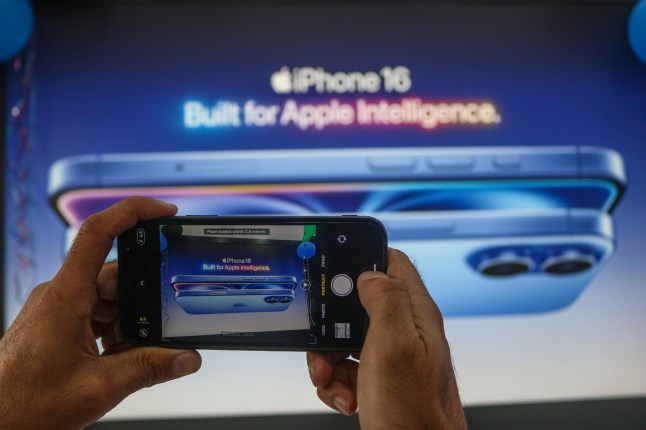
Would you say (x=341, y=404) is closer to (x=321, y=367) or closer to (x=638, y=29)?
(x=321, y=367)

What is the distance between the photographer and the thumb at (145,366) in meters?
0.58

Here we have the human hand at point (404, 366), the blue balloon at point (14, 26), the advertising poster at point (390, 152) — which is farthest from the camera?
the advertising poster at point (390, 152)

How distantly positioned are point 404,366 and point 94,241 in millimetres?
379

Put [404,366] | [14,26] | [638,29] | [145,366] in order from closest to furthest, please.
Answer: [404,366] < [145,366] < [14,26] < [638,29]

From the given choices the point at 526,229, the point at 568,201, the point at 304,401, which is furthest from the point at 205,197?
the point at 568,201

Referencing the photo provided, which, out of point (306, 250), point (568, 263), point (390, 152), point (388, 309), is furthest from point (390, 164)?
point (388, 309)

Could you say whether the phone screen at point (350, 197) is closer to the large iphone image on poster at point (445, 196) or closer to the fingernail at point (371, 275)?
the large iphone image on poster at point (445, 196)

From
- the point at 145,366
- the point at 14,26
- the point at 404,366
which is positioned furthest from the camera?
the point at 14,26

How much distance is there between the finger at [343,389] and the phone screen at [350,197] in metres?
0.60

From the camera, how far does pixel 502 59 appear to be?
1274 mm

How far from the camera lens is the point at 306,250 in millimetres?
635

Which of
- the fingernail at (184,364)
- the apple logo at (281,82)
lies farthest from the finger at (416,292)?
the apple logo at (281,82)

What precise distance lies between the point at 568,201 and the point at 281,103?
77cm

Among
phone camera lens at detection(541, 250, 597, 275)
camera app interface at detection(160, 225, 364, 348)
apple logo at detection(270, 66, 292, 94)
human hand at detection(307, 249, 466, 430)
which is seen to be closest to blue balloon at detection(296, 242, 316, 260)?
camera app interface at detection(160, 225, 364, 348)
